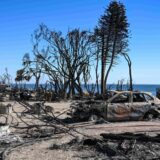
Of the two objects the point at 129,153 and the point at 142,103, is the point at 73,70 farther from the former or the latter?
the point at 129,153

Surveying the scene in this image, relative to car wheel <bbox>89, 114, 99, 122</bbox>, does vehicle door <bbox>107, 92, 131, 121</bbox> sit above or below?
above

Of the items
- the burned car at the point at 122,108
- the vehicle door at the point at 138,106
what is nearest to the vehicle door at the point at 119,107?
the burned car at the point at 122,108

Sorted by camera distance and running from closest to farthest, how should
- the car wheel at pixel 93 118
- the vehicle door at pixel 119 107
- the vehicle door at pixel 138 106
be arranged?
1. the vehicle door at pixel 119 107
2. the car wheel at pixel 93 118
3. the vehicle door at pixel 138 106

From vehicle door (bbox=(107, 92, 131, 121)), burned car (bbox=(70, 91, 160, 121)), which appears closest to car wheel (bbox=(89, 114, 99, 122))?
burned car (bbox=(70, 91, 160, 121))

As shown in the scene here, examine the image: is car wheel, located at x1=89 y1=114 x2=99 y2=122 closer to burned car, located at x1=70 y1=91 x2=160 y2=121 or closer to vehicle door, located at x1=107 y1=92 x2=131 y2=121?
burned car, located at x1=70 y1=91 x2=160 y2=121

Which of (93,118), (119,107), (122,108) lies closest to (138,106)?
(122,108)

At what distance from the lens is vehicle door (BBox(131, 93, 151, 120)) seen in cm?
2234

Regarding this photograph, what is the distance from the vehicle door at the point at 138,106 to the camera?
22344 millimetres

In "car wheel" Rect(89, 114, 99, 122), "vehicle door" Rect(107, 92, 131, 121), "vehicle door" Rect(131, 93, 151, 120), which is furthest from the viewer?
"vehicle door" Rect(131, 93, 151, 120)

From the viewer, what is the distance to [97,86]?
56938 millimetres

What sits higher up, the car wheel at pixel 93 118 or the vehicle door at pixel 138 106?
the vehicle door at pixel 138 106

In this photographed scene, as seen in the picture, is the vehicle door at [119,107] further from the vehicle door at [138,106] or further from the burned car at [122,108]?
the vehicle door at [138,106]

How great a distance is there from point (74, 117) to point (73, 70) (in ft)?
108

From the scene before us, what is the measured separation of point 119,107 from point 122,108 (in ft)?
0.67
